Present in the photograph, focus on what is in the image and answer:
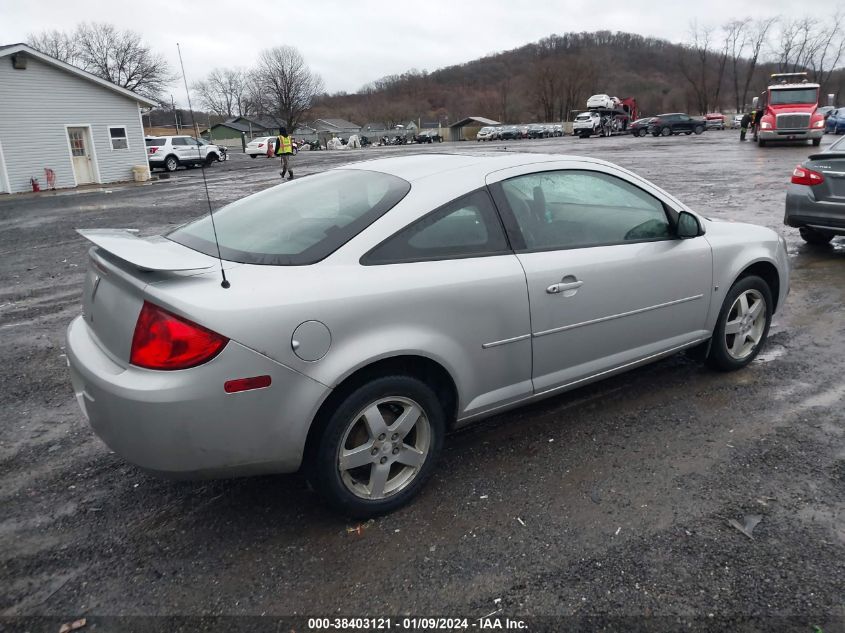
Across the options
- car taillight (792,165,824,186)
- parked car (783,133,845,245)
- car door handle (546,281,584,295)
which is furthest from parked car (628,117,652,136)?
car door handle (546,281,584,295)

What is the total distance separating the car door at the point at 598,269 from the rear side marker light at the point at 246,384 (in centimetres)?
138

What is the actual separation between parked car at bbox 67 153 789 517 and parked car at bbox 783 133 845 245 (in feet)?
14.5

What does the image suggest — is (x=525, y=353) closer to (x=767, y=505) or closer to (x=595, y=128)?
(x=767, y=505)

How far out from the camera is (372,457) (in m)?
2.71

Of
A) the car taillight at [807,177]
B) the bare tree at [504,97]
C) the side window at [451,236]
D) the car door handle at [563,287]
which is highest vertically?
the bare tree at [504,97]

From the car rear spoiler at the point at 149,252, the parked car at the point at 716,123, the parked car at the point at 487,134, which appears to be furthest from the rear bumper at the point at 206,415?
the parked car at the point at 487,134

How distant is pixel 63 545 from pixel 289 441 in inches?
46.5

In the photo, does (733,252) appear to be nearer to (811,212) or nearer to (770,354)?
(770,354)

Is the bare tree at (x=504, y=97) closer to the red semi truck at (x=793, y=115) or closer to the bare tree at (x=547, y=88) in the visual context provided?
the bare tree at (x=547, y=88)

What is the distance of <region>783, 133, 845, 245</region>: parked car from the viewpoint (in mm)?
7176

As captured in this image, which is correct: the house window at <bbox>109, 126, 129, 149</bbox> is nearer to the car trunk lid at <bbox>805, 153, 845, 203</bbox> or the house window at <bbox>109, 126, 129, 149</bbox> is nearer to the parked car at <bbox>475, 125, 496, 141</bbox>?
the car trunk lid at <bbox>805, 153, 845, 203</bbox>

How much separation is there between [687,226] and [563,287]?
3.62ft

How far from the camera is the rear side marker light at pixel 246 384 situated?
7.58ft

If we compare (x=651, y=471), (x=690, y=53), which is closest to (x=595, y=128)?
(x=651, y=471)
